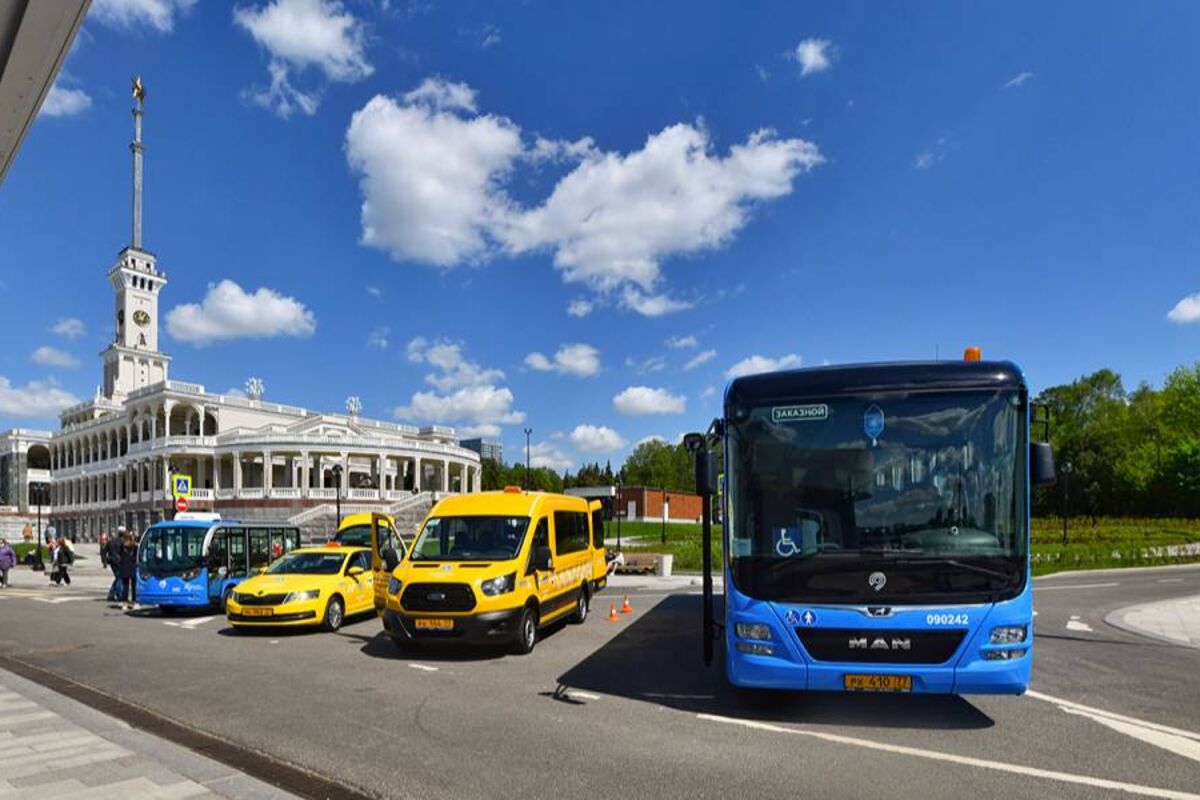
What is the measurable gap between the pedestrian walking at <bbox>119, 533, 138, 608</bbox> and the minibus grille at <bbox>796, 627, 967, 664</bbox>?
1809 cm

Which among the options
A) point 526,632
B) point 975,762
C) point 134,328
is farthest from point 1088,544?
point 134,328

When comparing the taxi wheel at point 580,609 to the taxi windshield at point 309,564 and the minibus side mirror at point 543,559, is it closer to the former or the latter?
the minibus side mirror at point 543,559

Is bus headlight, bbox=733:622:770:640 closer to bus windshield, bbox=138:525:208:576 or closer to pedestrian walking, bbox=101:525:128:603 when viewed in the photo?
bus windshield, bbox=138:525:208:576

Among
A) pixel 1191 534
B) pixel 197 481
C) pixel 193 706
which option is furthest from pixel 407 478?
pixel 193 706

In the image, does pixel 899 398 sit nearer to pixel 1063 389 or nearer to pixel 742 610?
pixel 742 610

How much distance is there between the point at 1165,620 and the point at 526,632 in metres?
12.3

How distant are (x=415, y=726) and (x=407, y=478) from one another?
74057 millimetres

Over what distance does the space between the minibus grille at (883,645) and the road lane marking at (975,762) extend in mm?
656

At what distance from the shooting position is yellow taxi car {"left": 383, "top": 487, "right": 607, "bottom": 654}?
406 inches

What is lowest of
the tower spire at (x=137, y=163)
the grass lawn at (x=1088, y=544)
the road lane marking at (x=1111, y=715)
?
the grass lawn at (x=1088, y=544)

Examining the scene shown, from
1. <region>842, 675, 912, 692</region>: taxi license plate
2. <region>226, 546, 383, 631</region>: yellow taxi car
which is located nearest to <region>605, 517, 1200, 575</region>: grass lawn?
<region>226, 546, 383, 631</region>: yellow taxi car

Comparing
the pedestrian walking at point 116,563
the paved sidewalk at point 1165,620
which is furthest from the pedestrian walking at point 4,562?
the paved sidewalk at point 1165,620

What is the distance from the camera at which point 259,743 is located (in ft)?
21.7

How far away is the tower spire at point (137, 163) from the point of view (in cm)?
10838
